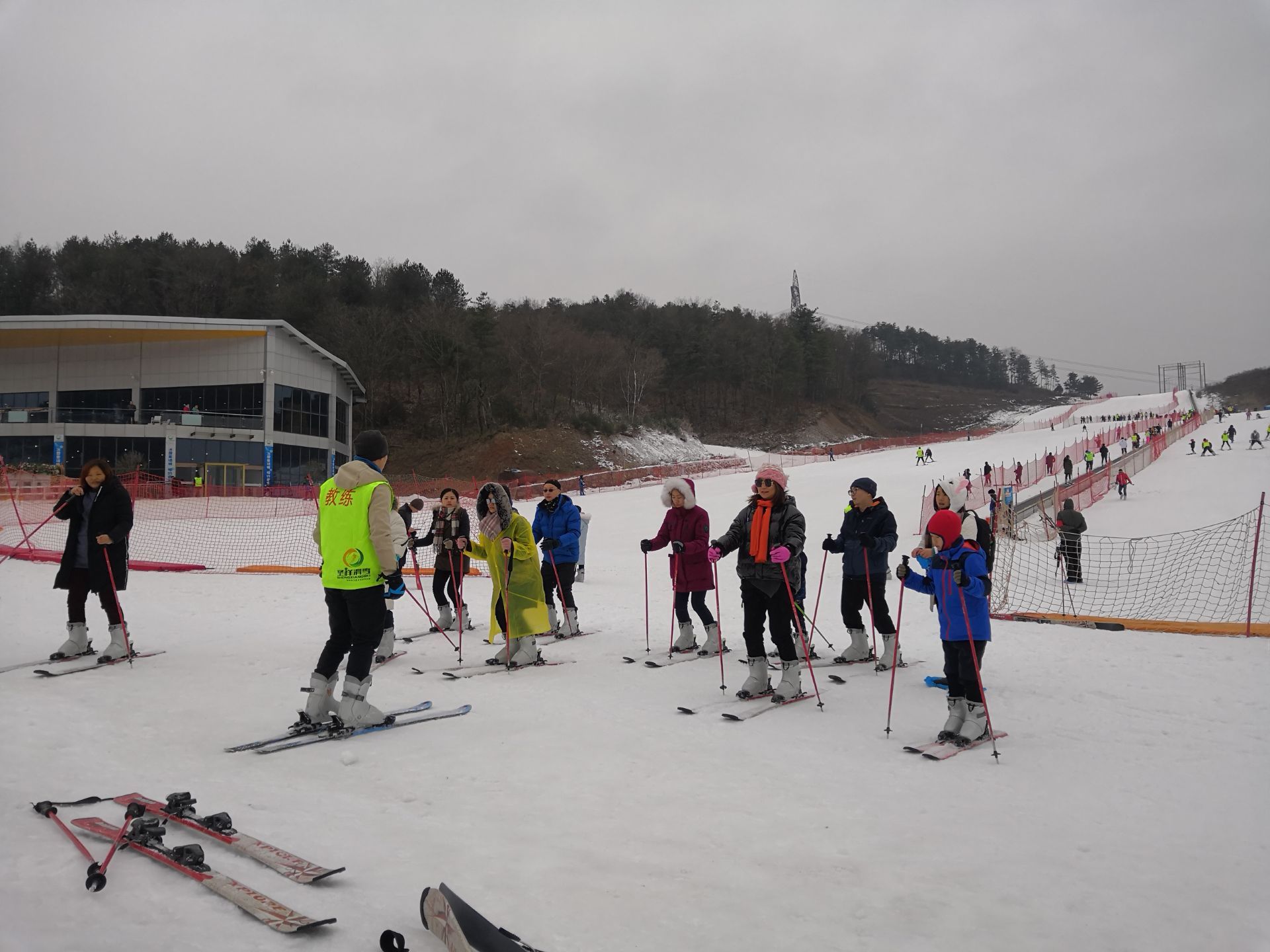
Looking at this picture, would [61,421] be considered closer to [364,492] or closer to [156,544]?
[156,544]

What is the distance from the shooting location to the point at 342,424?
4772 cm

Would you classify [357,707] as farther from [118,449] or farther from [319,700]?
[118,449]

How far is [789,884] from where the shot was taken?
317 cm

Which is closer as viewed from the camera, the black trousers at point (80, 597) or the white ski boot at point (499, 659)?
the black trousers at point (80, 597)

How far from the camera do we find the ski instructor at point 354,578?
512 centimetres

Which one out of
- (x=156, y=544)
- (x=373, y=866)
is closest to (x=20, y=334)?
(x=156, y=544)

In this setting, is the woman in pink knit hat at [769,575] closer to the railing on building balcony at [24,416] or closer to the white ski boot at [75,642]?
the white ski boot at [75,642]

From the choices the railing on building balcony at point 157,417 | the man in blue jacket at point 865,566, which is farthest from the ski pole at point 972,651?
the railing on building balcony at point 157,417

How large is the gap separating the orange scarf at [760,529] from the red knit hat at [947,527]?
3.87ft

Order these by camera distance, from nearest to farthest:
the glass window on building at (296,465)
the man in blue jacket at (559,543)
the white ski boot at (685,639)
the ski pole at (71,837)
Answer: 1. the ski pole at (71,837)
2. the white ski boot at (685,639)
3. the man in blue jacket at (559,543)
4. the glass window on building at (296,465)

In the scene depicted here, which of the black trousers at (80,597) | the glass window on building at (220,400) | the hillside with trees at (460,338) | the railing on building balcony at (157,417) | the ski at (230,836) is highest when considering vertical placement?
the hillside with trees at (460,338)

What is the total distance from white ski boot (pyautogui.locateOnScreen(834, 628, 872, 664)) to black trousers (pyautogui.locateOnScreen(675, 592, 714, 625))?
1300 millimetres

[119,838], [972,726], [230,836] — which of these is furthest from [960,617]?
[119,838]

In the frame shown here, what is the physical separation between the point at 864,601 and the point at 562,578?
3.31 metres
